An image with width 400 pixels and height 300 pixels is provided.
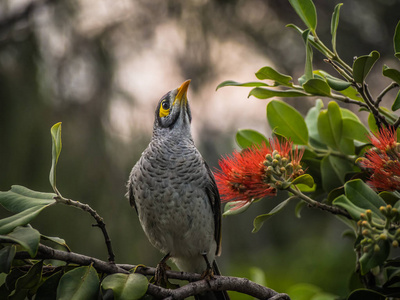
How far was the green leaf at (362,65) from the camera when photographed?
0.97 metres

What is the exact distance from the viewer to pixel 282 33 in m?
3.86

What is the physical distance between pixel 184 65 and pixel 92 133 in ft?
2.82

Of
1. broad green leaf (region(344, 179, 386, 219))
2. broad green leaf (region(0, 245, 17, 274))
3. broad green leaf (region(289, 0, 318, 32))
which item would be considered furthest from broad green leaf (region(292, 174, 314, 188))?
broad green leaf (region(0, 245, 17, 274))

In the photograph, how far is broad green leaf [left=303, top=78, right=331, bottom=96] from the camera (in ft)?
3.36

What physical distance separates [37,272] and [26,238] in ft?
0.42

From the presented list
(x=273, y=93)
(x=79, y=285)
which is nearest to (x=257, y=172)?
(x=273, y=93)

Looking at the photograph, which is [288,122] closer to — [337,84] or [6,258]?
[337,84]

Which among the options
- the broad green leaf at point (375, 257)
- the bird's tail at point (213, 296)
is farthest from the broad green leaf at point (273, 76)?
the bird's tail at point (213, 296)

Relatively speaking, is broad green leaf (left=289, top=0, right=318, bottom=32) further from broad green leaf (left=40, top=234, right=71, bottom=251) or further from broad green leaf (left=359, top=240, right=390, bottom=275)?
broad green leaf (left=40, top=234, right=71, bottom=251)

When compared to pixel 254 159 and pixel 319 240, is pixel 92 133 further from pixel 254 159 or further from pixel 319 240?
pixel 319 240

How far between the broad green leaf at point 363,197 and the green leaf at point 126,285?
1.42ft

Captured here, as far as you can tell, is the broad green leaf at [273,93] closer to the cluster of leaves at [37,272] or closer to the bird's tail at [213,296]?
the cluster of leaves at [37,272]

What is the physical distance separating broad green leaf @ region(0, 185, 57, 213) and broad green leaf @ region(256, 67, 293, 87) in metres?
0.54

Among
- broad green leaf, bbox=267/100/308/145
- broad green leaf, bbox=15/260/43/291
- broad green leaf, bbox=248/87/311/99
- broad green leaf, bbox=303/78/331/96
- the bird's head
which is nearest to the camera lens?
broad green leaf, bbox=15/260/43/291
